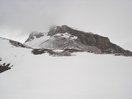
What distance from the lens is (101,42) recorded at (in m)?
82.0

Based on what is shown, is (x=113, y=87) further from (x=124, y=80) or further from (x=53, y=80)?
(x=53, y=80)

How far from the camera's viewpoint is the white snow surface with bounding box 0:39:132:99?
468 inches

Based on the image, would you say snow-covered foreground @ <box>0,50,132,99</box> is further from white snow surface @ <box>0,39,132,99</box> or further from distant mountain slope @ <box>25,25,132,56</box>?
distant mountain slope @ <box>25,25,132,56</box>

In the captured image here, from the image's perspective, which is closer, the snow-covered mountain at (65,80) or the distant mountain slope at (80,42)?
the snow-covered mountain at (65,80)

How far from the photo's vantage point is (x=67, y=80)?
1438 centimetres

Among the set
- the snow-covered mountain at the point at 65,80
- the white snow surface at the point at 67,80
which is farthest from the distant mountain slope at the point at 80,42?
the white snow surface at the point at 67,80

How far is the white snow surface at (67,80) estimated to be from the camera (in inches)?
468

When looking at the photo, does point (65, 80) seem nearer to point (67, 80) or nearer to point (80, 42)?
point (67, 80)

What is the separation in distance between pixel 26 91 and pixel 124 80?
7742 millimetres

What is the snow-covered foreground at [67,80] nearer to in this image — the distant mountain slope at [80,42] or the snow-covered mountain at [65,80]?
the snow-covered mountain at [65,80]

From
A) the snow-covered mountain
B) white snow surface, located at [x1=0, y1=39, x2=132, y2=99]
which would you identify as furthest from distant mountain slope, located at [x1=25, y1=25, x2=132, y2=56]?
white snow surface, located at [x1=0, y1=39, x2=132, y2=99]

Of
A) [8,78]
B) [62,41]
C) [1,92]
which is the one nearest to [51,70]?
[8,78]

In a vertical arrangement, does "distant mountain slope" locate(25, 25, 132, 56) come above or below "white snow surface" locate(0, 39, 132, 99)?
above

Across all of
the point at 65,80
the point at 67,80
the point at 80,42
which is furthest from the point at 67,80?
the point at 80,42
